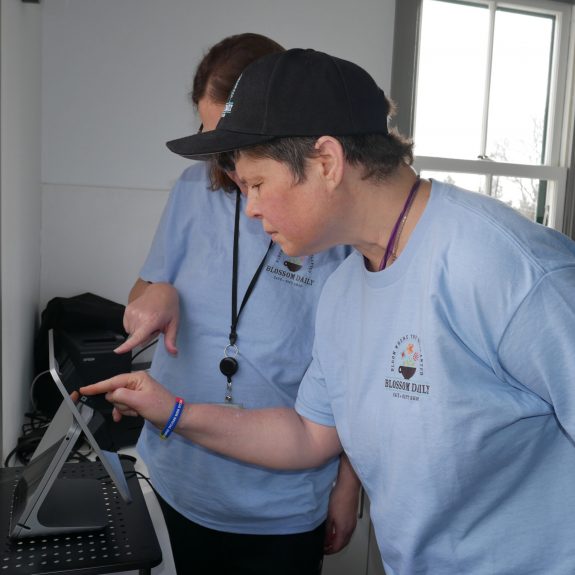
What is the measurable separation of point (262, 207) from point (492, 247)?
33 centimetres

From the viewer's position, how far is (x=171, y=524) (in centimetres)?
141

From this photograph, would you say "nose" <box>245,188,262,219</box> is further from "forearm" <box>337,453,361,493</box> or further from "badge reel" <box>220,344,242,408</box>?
"forearm" <box>337,453,361,493</box>

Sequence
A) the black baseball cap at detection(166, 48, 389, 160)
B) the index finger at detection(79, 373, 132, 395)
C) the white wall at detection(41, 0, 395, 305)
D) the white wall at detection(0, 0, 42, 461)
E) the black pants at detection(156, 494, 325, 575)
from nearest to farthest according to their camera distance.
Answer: the black baseball cap at detection(166, 48, 389, 160) < the index finger at detection(79, 373, 132, 395) < the black pants at detection(156, 494, 325, 575) < the white wall at detection(0, 0, 42, 461) < the white wall at detection(41, 0, 395, 305)

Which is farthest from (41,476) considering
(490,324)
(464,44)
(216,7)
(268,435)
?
(464,44)

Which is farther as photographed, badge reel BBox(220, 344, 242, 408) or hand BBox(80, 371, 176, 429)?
badge reel BBox(220, 344, 242, 408)

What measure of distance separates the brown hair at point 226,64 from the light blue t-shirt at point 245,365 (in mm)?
237

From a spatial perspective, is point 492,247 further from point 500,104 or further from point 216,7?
point 500,104

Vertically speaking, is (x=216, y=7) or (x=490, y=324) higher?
(x=216, y=7)

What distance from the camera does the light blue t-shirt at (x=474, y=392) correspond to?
79 cm

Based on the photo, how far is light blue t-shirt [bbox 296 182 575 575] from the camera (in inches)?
31.0

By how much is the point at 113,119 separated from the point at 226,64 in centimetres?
173

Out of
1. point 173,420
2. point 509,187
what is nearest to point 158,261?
point 173,420

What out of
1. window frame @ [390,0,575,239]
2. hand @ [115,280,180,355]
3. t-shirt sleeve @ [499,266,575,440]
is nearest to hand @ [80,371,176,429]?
hand @ [115,280,180,355]

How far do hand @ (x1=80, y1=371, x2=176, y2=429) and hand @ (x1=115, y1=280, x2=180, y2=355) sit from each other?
124 mm
